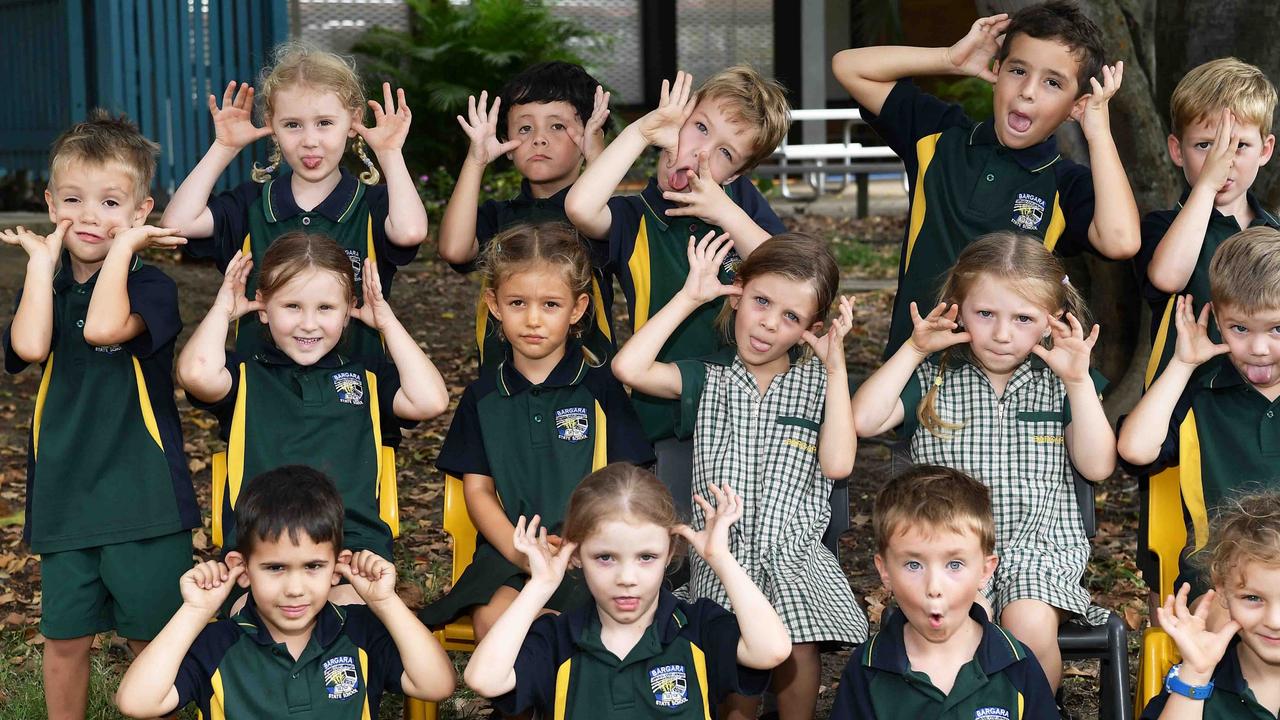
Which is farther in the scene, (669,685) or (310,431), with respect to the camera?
(310,431)

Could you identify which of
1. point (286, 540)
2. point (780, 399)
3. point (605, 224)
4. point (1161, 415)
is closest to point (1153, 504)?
point (1161, 415)

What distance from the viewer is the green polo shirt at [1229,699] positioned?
3.01 m

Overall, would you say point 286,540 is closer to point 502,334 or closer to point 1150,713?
point 502,334

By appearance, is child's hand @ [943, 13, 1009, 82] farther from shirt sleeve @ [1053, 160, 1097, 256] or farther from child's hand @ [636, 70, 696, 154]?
child's hand @ [636, 70, 696, 154]

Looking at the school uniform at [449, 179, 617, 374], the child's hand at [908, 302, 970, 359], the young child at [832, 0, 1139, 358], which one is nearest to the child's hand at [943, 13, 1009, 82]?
the young child at [832, 0, 1139, 358]

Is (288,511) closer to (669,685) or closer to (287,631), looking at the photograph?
(287,631)

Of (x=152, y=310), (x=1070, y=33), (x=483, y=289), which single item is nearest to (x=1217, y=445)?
(x=1070, y=33)

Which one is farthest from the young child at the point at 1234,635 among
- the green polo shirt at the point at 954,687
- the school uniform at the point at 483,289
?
the school uniform at the point at 483,289

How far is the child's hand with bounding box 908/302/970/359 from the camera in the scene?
11.8 feet

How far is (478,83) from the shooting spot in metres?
13.1

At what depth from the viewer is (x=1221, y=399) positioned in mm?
3568

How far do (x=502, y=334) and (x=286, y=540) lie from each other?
105 cm

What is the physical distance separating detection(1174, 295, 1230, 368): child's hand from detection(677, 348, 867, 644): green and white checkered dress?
85 centimetres

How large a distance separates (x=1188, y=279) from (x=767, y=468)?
115cm
